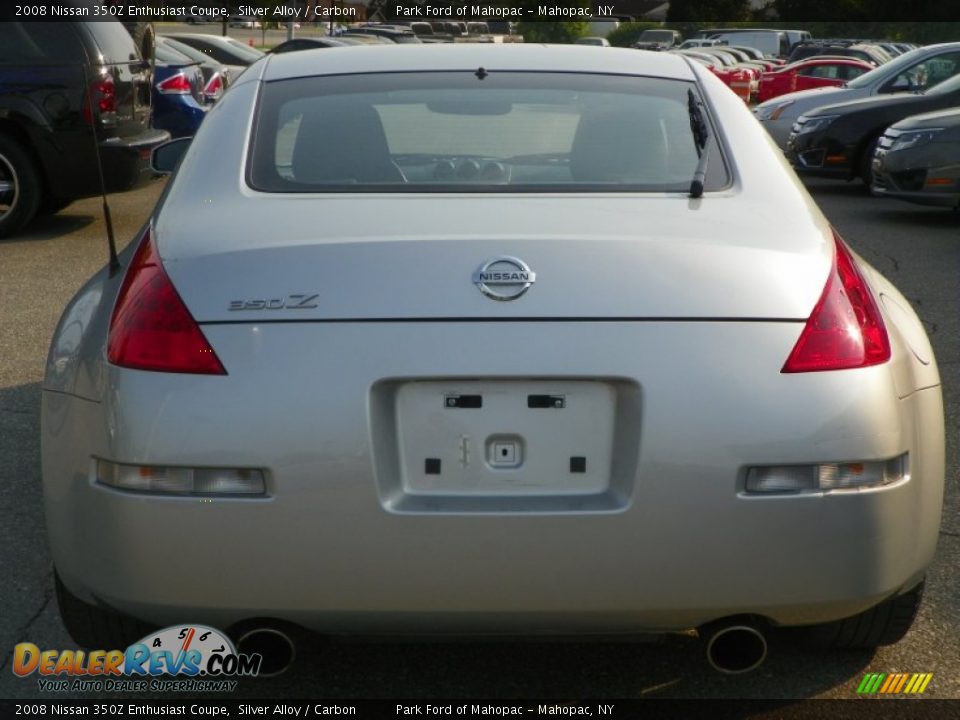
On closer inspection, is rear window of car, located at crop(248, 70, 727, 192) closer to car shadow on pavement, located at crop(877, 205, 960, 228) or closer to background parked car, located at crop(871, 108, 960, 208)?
background parked car, located at crop(871, 108, 960, 208)

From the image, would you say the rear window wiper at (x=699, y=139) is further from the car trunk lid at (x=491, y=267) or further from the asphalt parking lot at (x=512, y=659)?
the asphalt parking lot at (x=512, y=659)

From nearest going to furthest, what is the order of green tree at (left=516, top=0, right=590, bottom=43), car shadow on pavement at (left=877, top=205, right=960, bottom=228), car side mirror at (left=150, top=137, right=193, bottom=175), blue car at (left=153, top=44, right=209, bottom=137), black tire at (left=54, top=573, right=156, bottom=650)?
1. black tire at (left=54, top=573, right=156, bottom=650)
2. car side mirror at (left=150, top=137, right=193, bottom=175)
3. car shadow on pavement at (left=877, top=205, right=960, bottom=228)
4. blue car at (left=153, top=44, right=209, bottom=137)
5. green tree at (left=516, top=0, right=590, bottom=43)

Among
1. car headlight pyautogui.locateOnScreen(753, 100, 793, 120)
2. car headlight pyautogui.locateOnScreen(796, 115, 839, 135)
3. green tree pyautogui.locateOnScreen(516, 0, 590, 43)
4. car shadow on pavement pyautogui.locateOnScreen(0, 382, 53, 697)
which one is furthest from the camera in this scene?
green tree pyautogui.locateOnScreen(516, 0, 590, 43)

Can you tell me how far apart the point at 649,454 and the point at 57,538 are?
130 cm

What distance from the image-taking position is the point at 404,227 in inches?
117

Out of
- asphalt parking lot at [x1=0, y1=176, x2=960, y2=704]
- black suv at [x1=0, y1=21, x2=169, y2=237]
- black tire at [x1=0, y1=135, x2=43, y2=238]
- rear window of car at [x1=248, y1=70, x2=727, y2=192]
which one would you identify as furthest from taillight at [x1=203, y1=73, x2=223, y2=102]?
rear window of car at [x1=248, y1=70, x2=727, y2=192]

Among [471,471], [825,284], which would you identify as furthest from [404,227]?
[825,284]

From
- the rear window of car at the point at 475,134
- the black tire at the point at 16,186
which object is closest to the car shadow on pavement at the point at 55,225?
the black tire at the point at 16,186

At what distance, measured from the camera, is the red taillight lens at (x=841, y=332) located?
9.29 feet

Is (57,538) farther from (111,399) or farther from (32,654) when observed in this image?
(32,654)

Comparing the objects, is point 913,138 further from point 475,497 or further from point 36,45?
point 475,497

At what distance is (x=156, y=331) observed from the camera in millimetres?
2871

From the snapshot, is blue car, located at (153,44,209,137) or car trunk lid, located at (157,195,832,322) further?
blue car, located at (153,44,209,137)

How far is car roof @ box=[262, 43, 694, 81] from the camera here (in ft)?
12.9
